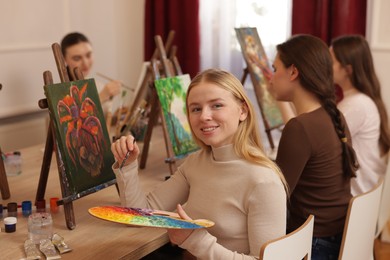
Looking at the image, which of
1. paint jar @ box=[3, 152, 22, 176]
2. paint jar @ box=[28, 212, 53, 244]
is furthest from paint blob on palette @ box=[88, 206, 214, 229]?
paint jar @ box=[3, 152, 22, 176]

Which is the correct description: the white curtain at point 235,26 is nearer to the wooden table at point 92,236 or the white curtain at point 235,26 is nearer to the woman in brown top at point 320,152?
the woman in brown top at point 320,152

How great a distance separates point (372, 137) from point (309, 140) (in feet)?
2.80

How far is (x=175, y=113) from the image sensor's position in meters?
2.56

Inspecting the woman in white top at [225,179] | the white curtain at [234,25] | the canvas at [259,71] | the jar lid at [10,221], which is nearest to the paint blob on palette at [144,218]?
the woman in white top at [225,179]

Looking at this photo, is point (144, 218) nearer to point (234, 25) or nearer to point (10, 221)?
point (10, 221)

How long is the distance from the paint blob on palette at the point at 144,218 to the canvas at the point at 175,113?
92cm

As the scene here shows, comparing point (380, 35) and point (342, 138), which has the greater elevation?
point (380, 35)

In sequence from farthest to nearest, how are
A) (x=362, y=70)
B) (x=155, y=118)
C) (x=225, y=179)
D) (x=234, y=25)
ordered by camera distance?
(x=234, y=25), (x=362, y=70), (x=155, y=118), (x=225, y=179)

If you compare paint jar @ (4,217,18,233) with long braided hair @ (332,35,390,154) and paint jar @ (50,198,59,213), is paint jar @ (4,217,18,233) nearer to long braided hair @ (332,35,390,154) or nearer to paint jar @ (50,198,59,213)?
paint jar @ (50,198,59,213)

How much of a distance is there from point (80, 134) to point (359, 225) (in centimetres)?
98

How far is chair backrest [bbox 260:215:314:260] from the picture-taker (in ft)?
4.66

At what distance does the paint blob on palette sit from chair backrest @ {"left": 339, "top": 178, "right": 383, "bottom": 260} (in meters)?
0.55

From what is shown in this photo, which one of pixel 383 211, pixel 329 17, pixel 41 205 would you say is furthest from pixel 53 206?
pixel 329 17

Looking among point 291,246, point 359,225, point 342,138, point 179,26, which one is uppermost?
point 179,26
